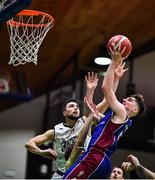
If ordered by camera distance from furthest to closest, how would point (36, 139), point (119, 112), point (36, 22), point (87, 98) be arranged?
point (36, 22)
point (36, 139)
point (87, 98)
point (119, 112)

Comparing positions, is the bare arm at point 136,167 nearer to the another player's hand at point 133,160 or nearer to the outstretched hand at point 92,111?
the another player's hand at point 133,160

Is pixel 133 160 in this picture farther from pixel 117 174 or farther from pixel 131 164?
pixel 117 174

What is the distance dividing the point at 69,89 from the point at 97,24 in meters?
3.54

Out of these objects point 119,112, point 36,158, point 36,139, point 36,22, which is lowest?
point 36,158

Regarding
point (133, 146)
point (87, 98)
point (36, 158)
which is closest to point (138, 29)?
point (133, 146)

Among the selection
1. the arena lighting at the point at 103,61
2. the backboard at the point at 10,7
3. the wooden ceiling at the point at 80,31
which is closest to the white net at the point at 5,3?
the backboard at the point at 10,7

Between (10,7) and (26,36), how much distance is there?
1.38 m

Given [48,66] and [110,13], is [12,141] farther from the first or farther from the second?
[110,13]

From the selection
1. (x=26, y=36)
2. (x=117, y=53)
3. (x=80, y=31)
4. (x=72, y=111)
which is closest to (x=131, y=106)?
(x=117, y=53)

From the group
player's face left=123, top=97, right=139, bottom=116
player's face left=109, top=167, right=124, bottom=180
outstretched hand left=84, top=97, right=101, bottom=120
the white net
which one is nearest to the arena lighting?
player's face left=109, top=167, right=124, bottom=180

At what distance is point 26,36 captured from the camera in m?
6.54

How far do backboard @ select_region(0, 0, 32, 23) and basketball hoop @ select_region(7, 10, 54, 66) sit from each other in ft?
2.62

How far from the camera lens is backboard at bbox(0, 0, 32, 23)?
496 centimetres

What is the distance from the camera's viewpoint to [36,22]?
24.5 feet
